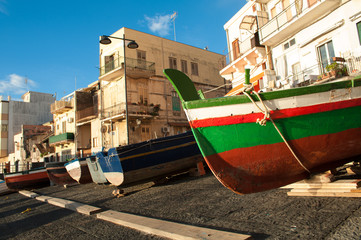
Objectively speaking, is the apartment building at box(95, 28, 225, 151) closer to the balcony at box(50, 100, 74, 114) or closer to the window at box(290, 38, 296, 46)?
the balcony at box(50, 100, 74, 114)

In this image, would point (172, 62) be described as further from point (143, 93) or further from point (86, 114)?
point (86, 114)

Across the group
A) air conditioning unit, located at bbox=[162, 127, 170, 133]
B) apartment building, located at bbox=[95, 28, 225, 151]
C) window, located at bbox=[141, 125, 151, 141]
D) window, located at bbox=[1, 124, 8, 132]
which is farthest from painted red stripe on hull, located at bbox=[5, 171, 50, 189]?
window, located at bbox=[1, 124, 8, 132]

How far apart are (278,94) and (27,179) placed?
1808 centimetres

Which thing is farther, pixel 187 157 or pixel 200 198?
pixel 187 157

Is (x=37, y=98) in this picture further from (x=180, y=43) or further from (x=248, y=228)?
(x=248, y=228)

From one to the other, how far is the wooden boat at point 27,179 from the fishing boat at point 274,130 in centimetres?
1672

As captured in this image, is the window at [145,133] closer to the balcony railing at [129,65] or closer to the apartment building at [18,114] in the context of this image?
the balcony railing at [129,65]

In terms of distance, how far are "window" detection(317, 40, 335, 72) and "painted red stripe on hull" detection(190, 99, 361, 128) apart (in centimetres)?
884

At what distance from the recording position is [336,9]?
10.6 meters

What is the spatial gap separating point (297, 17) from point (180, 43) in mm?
15756

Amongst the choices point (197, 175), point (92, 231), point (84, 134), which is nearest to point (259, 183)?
point (92, 231)

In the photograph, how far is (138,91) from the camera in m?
22.2

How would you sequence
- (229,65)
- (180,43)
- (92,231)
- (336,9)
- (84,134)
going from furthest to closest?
(84,134) → (180,43) → (229,65) → (336,9) → (92,231)

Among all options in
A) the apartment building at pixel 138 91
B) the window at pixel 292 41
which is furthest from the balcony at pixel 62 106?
the window at pixel 292 41
